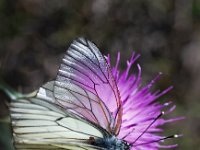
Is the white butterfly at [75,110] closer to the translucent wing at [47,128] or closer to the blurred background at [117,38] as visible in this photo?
the translucent wing at [47,128]

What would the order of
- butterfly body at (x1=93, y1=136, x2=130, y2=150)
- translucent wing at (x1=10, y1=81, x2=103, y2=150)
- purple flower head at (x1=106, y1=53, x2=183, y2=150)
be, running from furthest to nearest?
purple flower head at (x1=106, y1=53, x2=183, y2=150) < butterfly body at (x1=93, y1=136, x2=130, y2=150) < translucent wing at (x1=10, y1=81, x2=103, y2=150)

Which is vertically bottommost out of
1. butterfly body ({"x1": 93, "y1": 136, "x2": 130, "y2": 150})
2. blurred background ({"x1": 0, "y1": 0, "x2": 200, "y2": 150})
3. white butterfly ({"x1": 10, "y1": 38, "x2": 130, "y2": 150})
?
butterfly body ({"x1": 93, "y1": 136, "x2": 130, "y2": 150})

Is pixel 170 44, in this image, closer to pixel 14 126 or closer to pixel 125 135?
pixel 125 135

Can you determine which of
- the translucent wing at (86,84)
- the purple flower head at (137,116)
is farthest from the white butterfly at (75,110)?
the purple flower head at (137,116)

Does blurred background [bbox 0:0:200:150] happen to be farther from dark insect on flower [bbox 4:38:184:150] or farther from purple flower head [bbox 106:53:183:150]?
dark insect on flower [bbox 4:38:184:150]

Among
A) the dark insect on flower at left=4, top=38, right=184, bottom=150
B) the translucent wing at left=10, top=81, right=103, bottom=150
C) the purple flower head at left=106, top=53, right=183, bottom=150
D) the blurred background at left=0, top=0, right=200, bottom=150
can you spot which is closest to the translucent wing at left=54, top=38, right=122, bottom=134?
the dark insect on flower at left=4, top=38, right=184, bottom=150

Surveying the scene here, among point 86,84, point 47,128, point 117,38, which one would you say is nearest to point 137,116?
point 86,84
